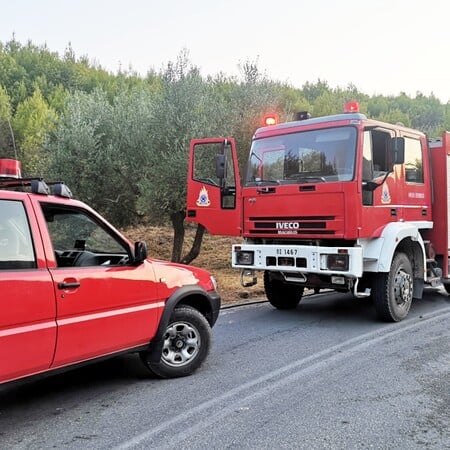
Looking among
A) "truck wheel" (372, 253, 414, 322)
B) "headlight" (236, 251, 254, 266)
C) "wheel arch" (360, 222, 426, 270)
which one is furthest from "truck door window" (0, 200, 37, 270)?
"truck wheel" (372, 253, 414, 322)

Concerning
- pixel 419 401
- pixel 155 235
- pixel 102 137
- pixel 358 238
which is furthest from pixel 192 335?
pixel 155 235

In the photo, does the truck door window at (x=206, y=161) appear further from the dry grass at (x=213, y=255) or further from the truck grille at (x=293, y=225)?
the truck grille at (x=293, y=225)

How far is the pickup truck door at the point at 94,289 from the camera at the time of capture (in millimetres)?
3600

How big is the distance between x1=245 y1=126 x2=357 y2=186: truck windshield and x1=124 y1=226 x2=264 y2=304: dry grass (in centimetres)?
279

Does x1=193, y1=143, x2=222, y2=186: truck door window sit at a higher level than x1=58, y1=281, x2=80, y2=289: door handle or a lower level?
higher

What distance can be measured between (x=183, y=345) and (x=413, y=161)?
4.75 meters

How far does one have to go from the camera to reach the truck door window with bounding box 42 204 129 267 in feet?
12.4

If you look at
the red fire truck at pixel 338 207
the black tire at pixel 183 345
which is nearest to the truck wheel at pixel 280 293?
the red fire truck at pixel 338 207

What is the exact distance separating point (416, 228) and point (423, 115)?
51.4 meters

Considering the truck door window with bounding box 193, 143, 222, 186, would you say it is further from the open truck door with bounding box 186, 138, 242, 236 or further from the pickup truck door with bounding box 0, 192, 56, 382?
the pickup truck door with bounding box 0, 192, 56, 382

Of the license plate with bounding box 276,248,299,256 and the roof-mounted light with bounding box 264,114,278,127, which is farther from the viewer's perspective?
the roof-mounted light with bounding box 264,114,278,127

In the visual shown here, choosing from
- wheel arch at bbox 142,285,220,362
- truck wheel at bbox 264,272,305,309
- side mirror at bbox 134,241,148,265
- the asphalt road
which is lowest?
the asphalt road

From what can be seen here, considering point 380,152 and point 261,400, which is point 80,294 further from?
point 380,152

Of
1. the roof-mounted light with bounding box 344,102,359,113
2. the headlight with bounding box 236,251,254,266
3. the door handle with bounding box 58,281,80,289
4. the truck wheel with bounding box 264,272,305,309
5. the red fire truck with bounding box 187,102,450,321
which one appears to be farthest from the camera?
the truck wheel with bounding box 264,272,305,309
